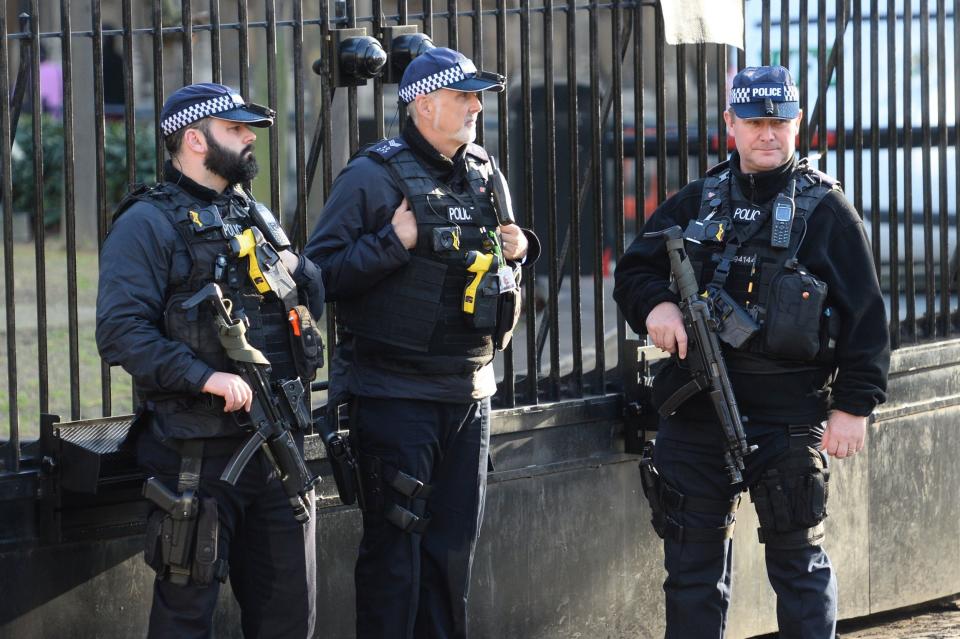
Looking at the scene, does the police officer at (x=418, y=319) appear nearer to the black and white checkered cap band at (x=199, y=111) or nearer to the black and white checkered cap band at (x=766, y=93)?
the black and white checkered cap band at (x=199, y=111)

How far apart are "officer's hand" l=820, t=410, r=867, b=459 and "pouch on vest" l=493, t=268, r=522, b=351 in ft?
3.36

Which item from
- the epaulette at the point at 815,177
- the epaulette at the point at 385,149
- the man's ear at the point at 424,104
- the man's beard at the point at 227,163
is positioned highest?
the man's ear at the point at 424,104

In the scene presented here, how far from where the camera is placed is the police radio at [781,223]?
13.3 feet

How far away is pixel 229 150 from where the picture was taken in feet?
11.8

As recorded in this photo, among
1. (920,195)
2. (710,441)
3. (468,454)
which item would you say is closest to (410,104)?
(468,454)

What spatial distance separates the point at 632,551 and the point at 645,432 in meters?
0.46

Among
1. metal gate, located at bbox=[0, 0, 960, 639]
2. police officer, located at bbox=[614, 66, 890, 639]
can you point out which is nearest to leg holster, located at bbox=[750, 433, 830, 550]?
police officer, located at bbox=[614, 66, 890, 639]

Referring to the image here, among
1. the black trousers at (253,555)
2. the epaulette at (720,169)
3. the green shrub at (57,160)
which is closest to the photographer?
the black trousers at (253,555)

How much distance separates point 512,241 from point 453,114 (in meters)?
0.43

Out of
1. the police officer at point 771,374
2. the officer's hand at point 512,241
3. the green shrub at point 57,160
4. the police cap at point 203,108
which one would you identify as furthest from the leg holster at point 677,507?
the green shrub at point 57,160

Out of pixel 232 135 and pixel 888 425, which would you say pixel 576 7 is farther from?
pixel 888 425

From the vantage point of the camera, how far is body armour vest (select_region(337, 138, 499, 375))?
399 cm

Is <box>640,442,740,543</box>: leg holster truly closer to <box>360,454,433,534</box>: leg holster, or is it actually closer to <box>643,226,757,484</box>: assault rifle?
<box>643,226,757,484</box>: assault rifle

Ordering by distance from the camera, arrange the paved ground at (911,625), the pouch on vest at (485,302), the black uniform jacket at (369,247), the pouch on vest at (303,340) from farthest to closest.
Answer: the paved ground at (911,625), the pouch on vest at (485,302), the black uniform jacket at (369,247), the pouch on vest at (303,340)
